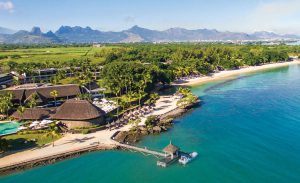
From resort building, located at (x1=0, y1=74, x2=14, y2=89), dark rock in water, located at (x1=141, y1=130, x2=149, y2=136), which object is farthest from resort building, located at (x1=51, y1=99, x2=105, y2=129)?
resort building, located at (x1=0, y1=74, x2=14, y2=89)

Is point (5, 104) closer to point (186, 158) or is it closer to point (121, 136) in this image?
point (121, 136)

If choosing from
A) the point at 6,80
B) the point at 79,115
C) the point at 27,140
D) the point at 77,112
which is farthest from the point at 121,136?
the point at 6,80

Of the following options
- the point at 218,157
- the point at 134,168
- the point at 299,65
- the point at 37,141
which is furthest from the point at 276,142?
the point at 299,65

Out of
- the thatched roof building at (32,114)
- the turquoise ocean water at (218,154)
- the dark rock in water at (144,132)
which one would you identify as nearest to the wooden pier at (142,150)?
the turquoise ocean water at (218,154)

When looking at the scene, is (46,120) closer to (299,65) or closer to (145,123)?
(145,123)

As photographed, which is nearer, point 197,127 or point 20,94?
point 197,127

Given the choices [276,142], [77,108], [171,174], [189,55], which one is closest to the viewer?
[171,174]
